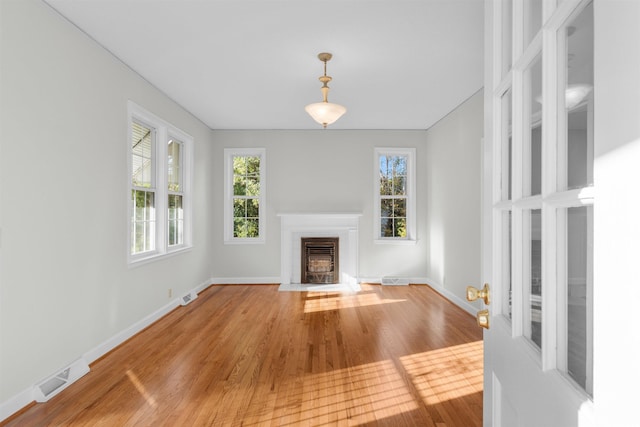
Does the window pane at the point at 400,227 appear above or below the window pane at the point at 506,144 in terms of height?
below

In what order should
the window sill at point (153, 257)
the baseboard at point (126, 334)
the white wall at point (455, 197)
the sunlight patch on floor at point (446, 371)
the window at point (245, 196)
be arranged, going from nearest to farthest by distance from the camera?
the sunlight patch on floor at point (446, 371), the baseboard at point (126, 334), the window sill at point (153, 257), the white wall at point (455, 197), the window at point (245, 196)

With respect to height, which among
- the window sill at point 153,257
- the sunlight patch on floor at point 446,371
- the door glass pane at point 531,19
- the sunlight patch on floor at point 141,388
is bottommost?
the sunlight patch on floor at point 141,388

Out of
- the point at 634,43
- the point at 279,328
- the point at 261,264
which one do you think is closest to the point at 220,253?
the point at 261,264

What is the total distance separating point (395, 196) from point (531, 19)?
18.9ft

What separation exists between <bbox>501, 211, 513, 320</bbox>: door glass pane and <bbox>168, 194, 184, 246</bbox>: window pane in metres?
4.60

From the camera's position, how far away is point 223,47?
327 cm

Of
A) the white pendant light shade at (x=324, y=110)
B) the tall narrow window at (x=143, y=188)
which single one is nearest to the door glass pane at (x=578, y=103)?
the white pendant light shade at (x=324, y=110)

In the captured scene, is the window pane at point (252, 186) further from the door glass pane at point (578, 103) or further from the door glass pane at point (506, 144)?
the door glass pane at point (578, 103)

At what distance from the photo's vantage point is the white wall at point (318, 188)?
6.41 m

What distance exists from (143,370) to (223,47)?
281cm

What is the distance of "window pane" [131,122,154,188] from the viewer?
13.1 ft

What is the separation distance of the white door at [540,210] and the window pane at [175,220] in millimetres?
4599

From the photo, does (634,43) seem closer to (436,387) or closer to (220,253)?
Answer: (436,387)

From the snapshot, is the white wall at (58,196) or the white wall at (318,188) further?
the white wall at (318,188)
